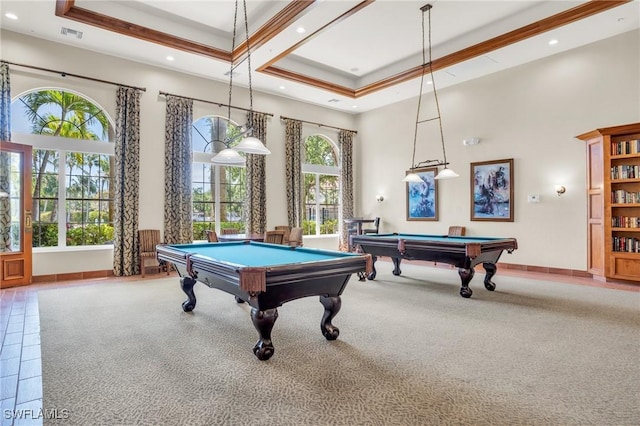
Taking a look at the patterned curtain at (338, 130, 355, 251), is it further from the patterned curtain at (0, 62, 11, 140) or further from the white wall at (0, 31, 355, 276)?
the patterned curtain at (0, 62, 11, 140)

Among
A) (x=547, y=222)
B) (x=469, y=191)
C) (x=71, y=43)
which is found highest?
(x=71, y=43)

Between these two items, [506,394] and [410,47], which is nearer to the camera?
[506,394]

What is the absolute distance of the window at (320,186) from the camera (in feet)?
33.3

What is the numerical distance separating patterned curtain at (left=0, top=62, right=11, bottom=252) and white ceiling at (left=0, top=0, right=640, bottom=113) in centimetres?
95

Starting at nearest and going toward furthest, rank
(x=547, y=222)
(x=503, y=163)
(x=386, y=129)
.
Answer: (x=547, y=222) < (x=503, y=163) < (x=386, y=129)

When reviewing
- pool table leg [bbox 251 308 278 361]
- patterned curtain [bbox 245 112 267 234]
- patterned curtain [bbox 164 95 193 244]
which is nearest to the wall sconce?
patterned curtain [bbox 245 112 267 234]

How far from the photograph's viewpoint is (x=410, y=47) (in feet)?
24.7

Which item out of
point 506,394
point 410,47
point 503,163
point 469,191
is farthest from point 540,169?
point 506,394

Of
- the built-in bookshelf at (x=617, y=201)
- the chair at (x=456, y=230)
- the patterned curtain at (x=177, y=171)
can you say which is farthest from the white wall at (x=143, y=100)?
the built-in bookshelf at (x=617, y=201)

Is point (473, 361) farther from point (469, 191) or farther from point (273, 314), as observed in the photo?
point (469, 191)

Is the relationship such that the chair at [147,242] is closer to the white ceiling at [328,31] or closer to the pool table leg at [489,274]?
the white ceiling at [328,31]

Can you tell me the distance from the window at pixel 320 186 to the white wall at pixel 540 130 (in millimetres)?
2370

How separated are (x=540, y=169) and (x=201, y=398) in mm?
7559

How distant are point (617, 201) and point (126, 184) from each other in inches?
347
